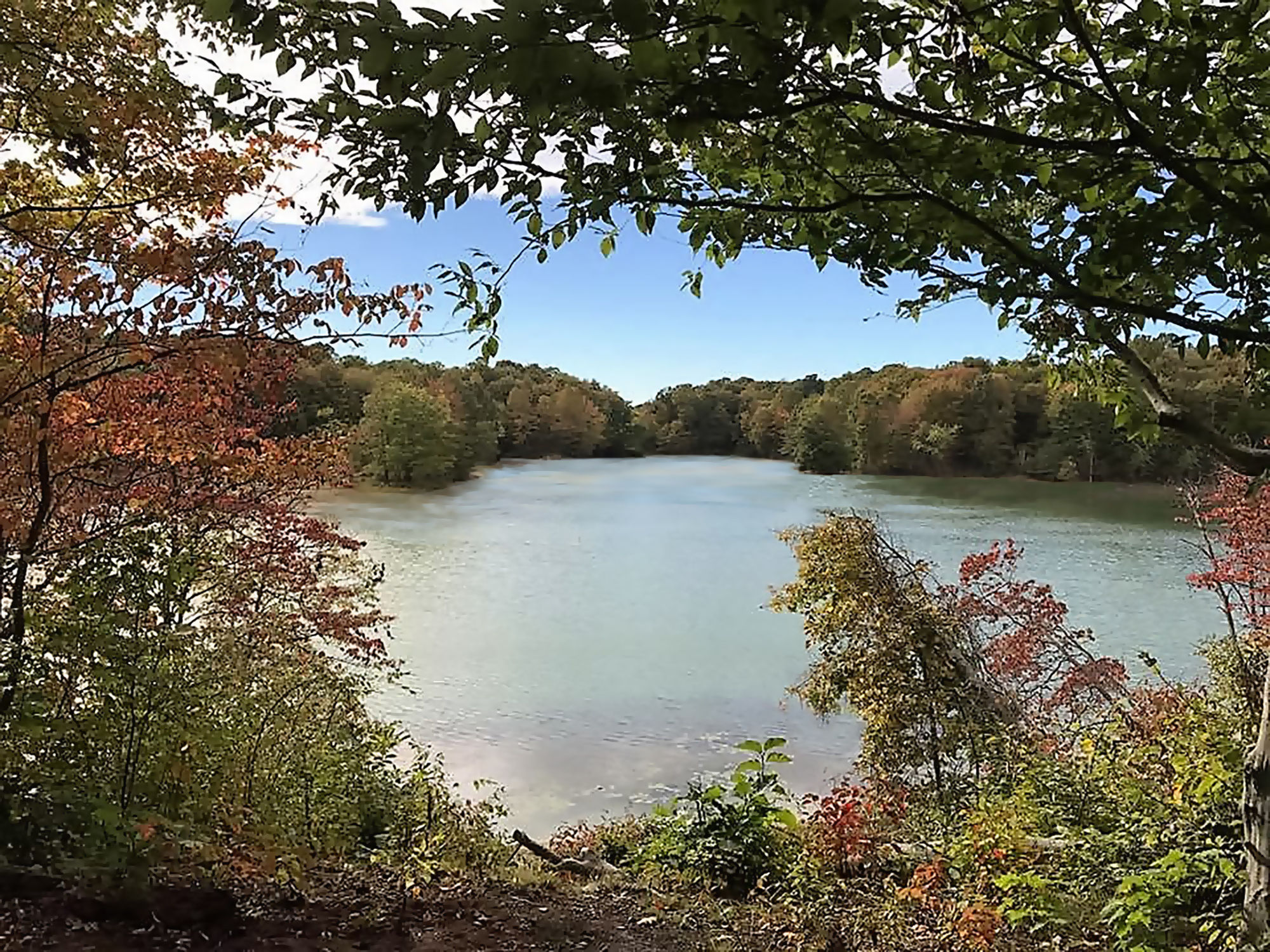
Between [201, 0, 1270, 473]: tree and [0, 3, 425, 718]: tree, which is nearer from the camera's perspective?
[201, 0, 1270, 473]: tree

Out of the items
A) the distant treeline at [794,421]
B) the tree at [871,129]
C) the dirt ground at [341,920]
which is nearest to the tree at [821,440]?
the distant treeline at [794,421]

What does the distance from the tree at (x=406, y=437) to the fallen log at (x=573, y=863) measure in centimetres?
1464

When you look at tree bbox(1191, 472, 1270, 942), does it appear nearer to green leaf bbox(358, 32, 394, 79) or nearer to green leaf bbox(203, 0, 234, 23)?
green leaf bbox(358, 32, 394, 79)

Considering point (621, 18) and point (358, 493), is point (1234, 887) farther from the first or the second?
point (358, 493)

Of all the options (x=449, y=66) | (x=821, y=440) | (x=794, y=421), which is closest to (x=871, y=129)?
(x=449, y=66)

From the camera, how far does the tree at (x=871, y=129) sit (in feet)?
2.67

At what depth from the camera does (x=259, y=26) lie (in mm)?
908

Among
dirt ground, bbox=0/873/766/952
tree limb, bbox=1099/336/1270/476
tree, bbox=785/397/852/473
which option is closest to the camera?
tree limb, bbox=1099/336/1270/476

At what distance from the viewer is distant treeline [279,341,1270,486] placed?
60.9 feet

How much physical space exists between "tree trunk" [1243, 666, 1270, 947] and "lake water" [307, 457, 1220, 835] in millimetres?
5454

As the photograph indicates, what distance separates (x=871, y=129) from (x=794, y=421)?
93.5ft

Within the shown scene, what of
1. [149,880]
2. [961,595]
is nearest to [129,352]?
[149,880]

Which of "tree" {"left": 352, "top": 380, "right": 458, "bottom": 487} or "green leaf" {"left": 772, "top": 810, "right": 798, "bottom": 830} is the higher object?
"tree" {"left": 352, "top": 380, "right": 458, "bottom": 487}

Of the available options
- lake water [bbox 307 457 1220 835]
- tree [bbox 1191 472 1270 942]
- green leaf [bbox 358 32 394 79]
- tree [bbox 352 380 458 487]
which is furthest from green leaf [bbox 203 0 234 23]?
tree [bbox 352 380 458 487]
